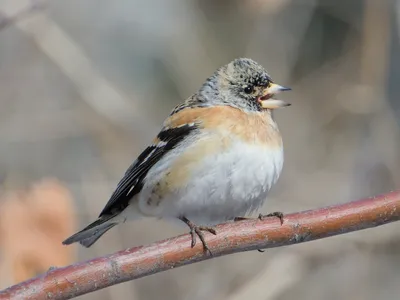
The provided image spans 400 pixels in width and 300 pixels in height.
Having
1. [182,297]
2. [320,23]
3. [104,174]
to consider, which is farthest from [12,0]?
[320,23]

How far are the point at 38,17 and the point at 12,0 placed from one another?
3.91 ft

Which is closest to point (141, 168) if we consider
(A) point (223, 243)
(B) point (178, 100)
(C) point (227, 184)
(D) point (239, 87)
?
(C) point (227, 184)

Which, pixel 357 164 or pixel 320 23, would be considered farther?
pixel 320 23

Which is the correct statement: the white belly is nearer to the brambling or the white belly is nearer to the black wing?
the brambling

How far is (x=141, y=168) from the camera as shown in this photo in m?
3.22

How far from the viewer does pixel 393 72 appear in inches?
352

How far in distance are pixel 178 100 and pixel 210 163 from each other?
16.9ft

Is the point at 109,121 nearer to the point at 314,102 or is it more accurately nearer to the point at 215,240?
the point at 314,102

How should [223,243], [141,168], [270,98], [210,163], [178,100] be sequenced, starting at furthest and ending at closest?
[178,100] < [270,98] < [141,168] < [210,163] < [223,243]

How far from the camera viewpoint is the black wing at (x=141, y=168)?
315 centimetres

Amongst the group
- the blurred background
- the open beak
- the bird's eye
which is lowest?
the blurred background

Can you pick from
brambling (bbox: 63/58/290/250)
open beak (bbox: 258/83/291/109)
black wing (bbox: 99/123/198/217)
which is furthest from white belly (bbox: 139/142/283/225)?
open beak (bbox: 258/83/291/109)

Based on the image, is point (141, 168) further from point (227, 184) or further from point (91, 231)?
point (227, 184)

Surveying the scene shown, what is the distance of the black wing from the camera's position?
3.15 metres
